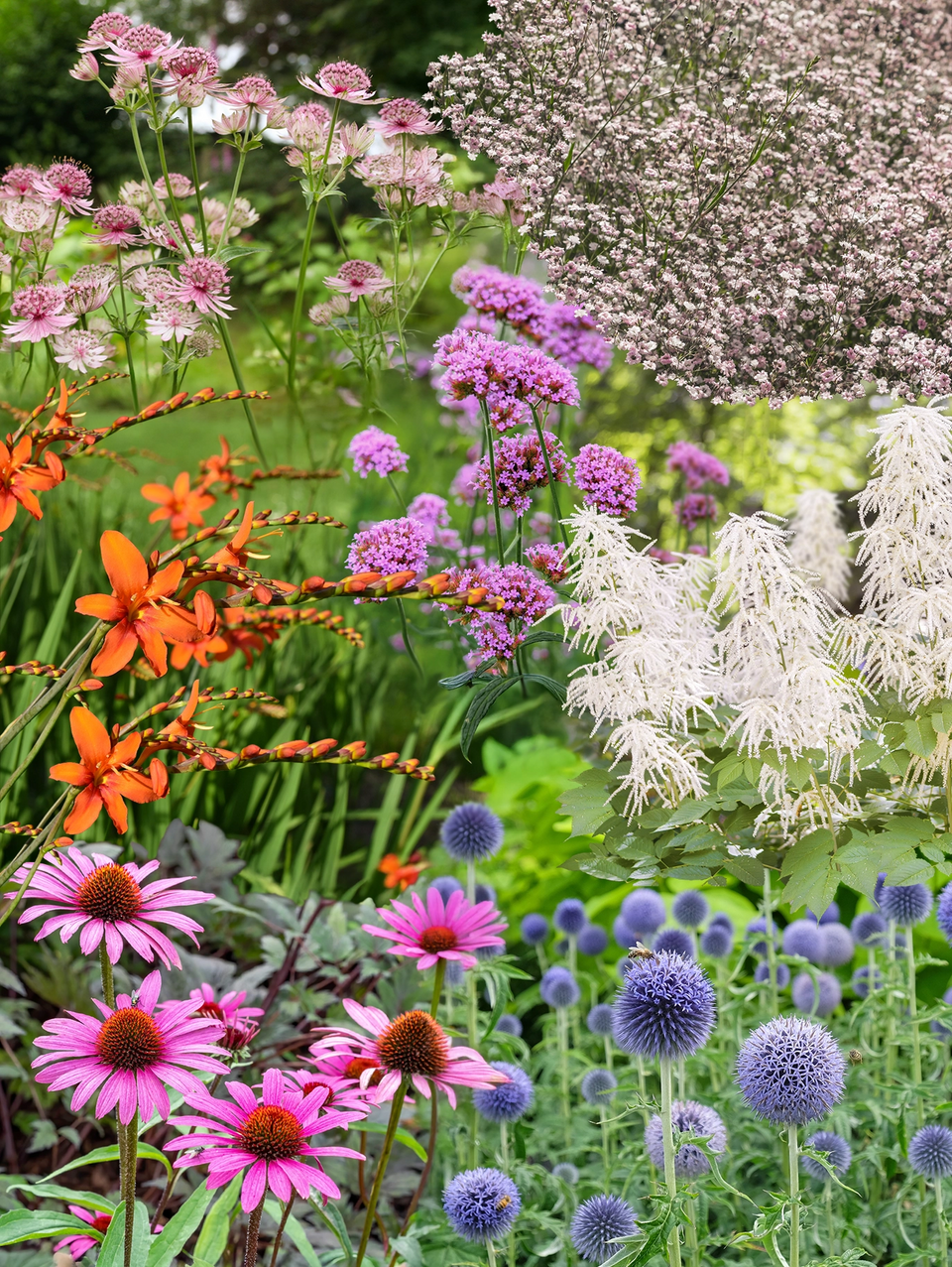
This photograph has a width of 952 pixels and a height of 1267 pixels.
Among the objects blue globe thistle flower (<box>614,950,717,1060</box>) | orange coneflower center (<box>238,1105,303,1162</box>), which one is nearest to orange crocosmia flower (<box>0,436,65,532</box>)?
orange coneflower center (<box>238,1105,303,1162</box>)

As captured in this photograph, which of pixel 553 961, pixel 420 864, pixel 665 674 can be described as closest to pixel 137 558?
pixel 665 674

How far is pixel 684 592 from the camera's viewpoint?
55.4 inches

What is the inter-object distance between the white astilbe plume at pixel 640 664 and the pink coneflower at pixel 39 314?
2.56 ft

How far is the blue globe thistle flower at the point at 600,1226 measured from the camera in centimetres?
123

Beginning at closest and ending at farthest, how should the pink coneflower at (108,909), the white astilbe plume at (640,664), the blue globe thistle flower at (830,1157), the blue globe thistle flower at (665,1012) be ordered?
the pink coneflower at (108,909) < the blue globe thistle flower at (665,1012) < the white astilbe plume at (640,664) < the blue globe thistle flower at (830,1157)

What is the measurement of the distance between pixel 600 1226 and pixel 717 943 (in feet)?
2.16

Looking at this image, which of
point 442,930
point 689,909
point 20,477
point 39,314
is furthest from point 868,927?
point 39,314

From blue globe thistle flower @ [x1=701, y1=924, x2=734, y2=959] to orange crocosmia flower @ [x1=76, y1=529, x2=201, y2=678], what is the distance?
1.18m

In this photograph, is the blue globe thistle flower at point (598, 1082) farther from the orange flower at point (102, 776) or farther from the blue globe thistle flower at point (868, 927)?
the orange flower at point (102, 776)

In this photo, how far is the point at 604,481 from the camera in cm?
142

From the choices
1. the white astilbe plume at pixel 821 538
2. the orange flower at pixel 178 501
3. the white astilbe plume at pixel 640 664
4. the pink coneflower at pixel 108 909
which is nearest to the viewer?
the pink coneflower at pixel 108 909

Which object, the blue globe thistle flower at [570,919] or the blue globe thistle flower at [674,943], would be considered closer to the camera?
the blue globe thistle flower at [674,943]

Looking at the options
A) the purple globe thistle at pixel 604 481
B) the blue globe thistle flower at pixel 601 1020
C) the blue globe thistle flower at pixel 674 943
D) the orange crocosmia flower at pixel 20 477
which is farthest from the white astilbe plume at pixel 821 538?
the orange crocosmia flower at pixel 20 477

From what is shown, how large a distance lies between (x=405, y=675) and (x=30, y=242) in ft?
4.73
